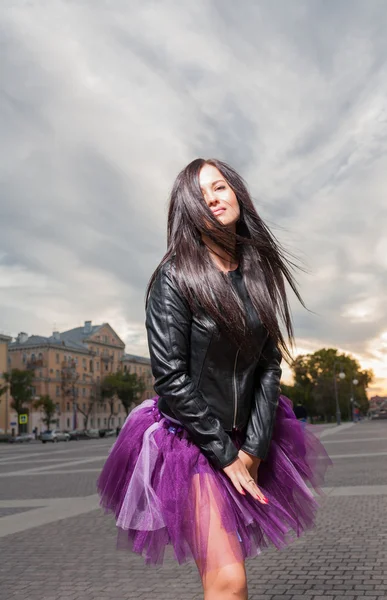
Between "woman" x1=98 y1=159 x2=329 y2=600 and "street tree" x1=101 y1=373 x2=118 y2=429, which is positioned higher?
"street tree" x1=101 y1=373 x2=118 y2=429

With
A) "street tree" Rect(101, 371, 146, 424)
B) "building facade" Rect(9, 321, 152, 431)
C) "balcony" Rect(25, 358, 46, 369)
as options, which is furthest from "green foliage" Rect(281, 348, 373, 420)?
"balcony" Rect(25, 358, 46, 369)

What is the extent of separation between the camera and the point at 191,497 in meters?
2.56

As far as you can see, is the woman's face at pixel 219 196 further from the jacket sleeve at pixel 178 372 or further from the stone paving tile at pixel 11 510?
the stone paving tile at pixel 11 510

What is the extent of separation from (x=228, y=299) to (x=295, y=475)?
856 mm

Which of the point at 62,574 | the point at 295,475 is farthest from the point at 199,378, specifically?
the point at 62,574

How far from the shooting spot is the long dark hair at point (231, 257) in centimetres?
271

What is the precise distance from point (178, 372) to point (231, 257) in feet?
2.20

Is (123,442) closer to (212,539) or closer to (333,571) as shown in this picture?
(212,539)

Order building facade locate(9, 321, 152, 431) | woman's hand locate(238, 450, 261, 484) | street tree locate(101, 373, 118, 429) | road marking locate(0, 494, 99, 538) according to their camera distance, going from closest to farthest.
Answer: woman's hand locate(238, 450, 261, 484), road marking locate(0, 494, 99, 538), building facade locate(9, 321, 152, 431), street tree locate(101, 373, 118, 429)

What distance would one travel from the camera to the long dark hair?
271 centimetres

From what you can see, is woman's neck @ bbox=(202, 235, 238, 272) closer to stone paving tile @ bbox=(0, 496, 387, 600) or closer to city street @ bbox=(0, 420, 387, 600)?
city street @ bbox=(0, 420, 387, 600)

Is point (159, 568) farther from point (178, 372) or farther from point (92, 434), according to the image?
point (92, 434)

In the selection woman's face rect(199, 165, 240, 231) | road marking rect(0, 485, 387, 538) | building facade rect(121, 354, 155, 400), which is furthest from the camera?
building facade rect(121, 354, 155, 400)

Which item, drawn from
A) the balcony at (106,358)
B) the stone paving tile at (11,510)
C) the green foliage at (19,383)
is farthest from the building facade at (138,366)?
the stone paving tile at (11,510)
